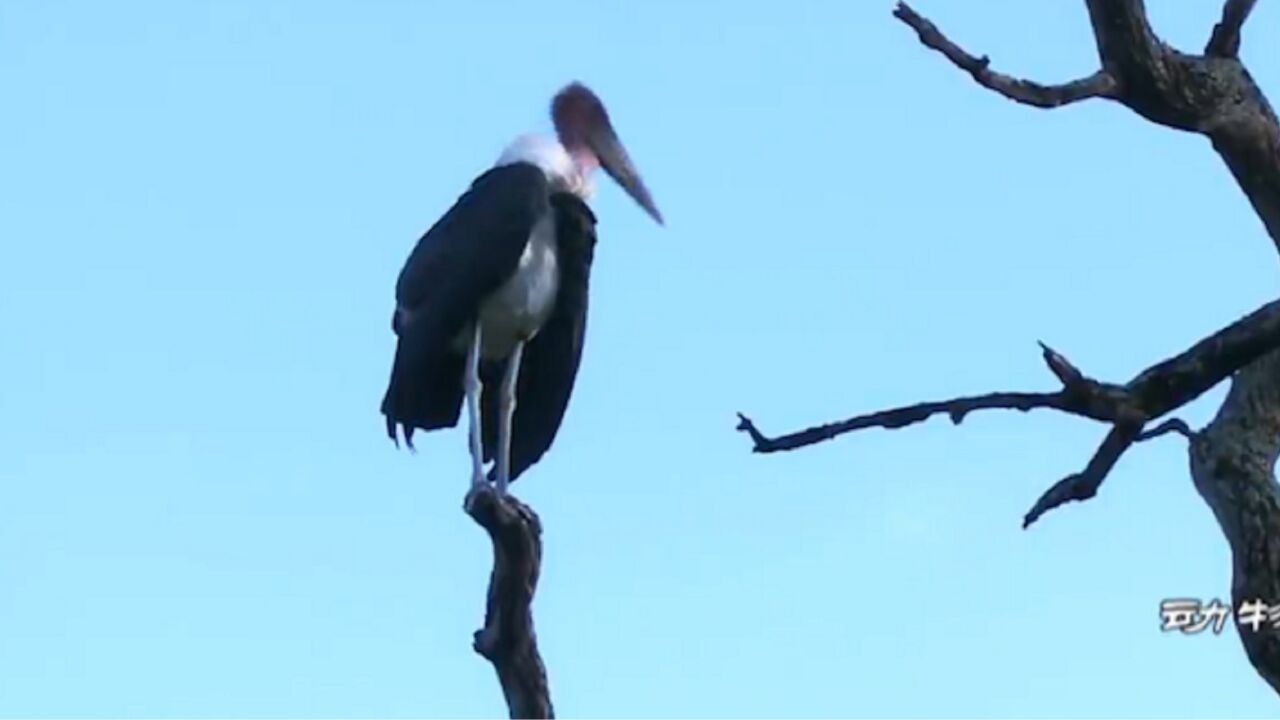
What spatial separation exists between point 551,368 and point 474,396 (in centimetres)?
46

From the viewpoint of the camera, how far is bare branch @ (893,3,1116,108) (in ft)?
21.2

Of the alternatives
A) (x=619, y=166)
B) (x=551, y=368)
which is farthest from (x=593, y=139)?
(x=551, y=368)

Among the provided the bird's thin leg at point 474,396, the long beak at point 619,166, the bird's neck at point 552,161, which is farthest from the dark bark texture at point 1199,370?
the long beak at point 619,166

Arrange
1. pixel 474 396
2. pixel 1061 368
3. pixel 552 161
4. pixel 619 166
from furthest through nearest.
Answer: pixel 619 166 < pixel 552 161 < pixel 474 396 < pixel 1061 368

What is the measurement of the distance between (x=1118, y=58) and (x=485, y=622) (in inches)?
80.6

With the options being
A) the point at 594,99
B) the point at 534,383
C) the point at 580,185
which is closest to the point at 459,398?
the point at 534,383

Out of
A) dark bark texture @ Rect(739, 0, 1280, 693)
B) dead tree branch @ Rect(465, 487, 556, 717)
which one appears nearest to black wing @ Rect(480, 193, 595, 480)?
dead tree branch @ Rect(465, 487, 556, 717)

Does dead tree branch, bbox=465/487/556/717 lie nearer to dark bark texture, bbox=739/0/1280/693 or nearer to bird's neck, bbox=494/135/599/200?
dark bark texture, bbox=739/0/1280/693

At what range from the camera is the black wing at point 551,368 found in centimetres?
975

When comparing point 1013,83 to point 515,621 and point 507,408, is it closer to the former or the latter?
point 515,621

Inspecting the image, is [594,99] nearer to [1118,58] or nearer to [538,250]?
[538,250]

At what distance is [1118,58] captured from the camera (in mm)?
6512

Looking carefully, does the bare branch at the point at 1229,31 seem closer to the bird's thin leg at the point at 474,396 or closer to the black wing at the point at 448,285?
the bird's thin leg at the point at 474,396

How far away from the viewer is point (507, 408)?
31.7 ft
